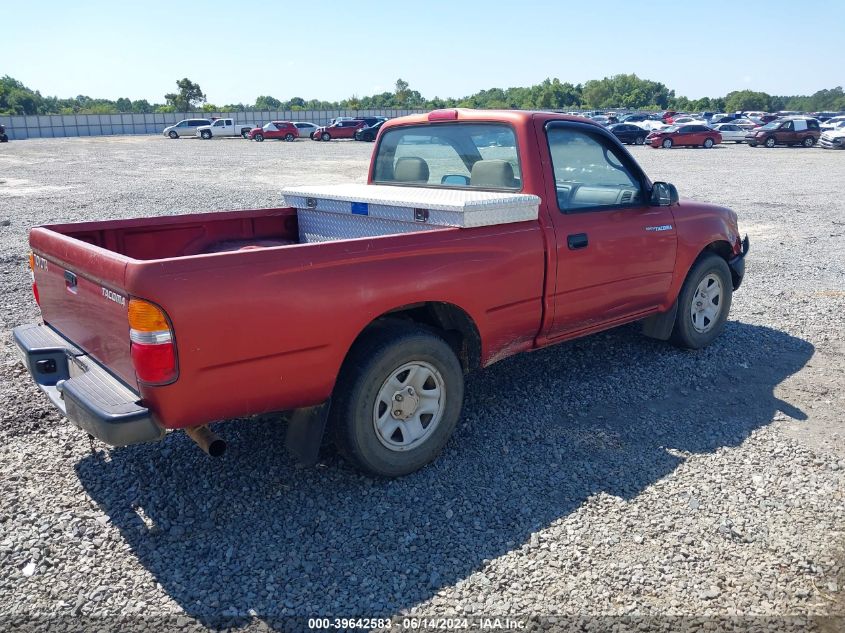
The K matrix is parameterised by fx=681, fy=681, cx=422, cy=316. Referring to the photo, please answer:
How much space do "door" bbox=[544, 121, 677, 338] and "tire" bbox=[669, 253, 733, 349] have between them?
364 millimetres

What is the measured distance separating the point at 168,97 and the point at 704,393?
372 feet

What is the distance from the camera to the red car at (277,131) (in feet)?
151

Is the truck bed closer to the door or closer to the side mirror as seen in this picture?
the door

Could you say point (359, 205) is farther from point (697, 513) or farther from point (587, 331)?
point (697, 513)

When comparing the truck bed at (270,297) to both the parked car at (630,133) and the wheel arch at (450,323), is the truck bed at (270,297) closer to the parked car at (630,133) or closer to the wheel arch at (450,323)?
the wheel arch at (450,323)

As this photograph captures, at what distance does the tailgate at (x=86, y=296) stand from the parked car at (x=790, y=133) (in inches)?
1569

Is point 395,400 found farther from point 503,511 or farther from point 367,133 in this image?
point 367,133

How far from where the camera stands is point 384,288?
355 cm

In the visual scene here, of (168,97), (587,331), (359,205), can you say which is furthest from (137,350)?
(168,97)

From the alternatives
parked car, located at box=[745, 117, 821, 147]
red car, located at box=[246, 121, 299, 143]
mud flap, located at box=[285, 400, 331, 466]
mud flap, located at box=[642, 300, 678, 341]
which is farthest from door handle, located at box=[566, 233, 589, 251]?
red car, located at box=[246, 121, 299, 143]

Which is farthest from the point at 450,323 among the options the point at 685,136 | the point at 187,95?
the point at 187,95

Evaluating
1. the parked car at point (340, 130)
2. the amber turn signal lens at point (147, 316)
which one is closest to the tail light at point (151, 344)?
the amber turn signal lens at point (147, 316)

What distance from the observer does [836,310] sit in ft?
23.4

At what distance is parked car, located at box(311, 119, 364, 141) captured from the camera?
4506 cm
